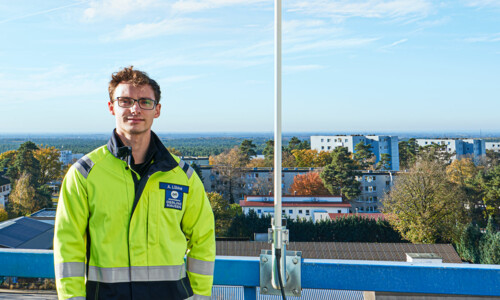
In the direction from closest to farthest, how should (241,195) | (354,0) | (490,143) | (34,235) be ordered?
(34,235), (241,195), (354,0), (490,143)

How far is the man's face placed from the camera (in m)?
0.94

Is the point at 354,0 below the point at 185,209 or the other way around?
the other way around

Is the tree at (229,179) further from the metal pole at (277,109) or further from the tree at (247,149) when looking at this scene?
the metal pole at (277,109)

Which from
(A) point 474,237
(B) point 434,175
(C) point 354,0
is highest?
(C) point 354,0

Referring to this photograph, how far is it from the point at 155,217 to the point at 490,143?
5147 centimetres

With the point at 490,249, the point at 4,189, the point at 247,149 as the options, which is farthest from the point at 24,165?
the point at 490,249

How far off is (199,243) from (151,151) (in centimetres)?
23

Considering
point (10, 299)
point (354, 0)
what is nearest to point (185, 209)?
point (10, 299)

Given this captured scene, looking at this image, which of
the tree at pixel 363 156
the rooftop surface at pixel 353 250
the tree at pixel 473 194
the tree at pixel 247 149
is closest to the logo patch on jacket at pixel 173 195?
the rooftop surface at pixel 353 250

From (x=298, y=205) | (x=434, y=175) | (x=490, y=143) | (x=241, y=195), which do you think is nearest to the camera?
(x=434, y=175)

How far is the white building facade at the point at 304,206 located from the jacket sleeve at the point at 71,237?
1548cm

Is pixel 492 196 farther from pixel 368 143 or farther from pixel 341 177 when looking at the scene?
pixel 368 143

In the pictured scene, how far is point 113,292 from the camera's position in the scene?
872 millimetres

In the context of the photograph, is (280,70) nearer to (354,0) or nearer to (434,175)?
(434,175)
